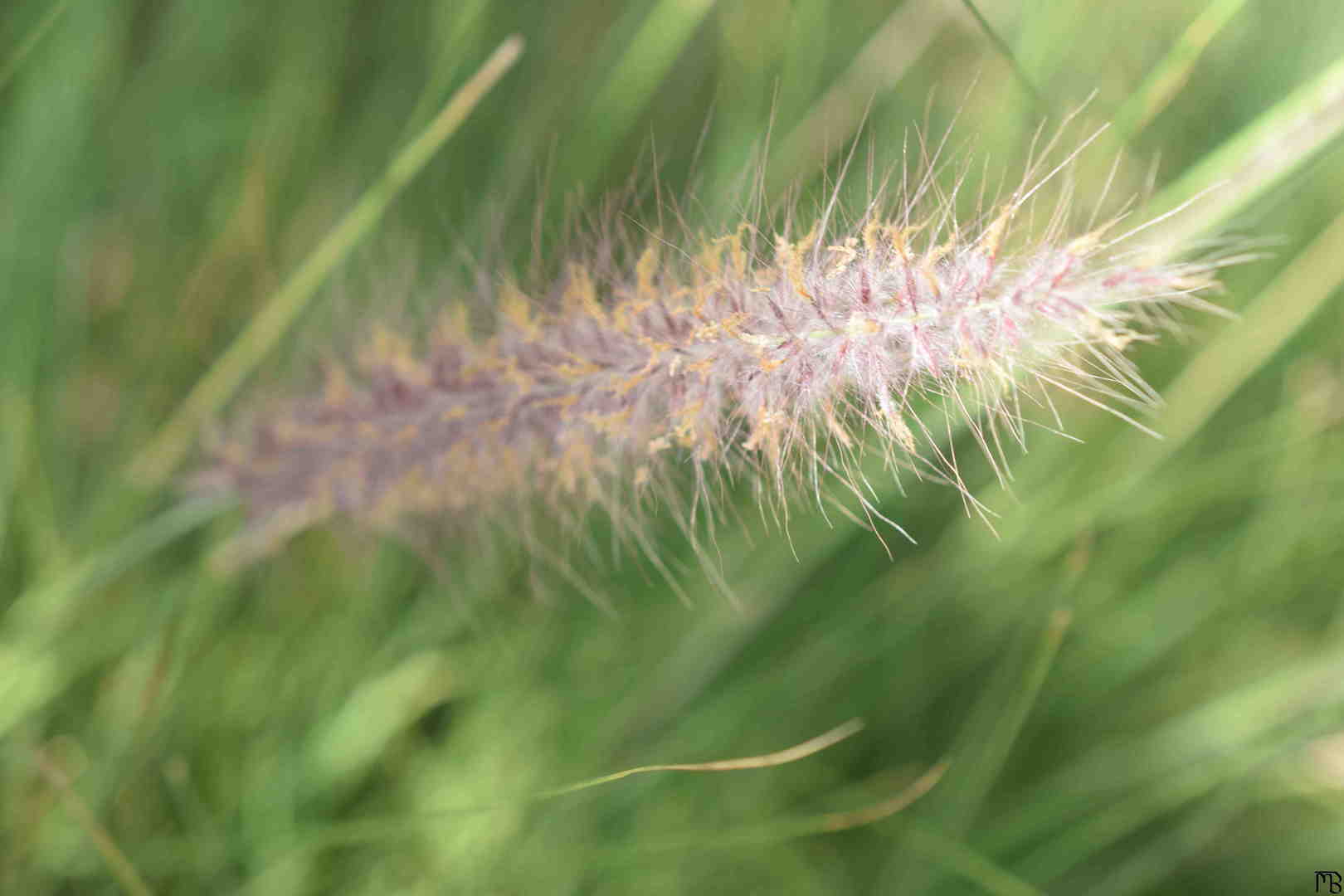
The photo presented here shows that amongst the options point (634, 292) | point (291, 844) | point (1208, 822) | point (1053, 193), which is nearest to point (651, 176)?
point (1053, 193)

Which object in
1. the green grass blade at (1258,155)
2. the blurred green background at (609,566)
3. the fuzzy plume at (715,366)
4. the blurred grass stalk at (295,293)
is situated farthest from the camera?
the blurred green background at (609,566)

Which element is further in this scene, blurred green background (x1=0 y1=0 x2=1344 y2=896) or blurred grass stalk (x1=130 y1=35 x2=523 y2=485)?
blurred green background (x1=0 y1=0 x2=1344 y2=896)

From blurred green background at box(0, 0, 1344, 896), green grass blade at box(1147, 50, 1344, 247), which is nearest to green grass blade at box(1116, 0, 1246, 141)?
green grass blade at box(1147, 50, 1344, 247)

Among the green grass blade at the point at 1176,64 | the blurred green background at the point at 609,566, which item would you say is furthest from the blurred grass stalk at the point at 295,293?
the green grass blade at the point at 1176,64

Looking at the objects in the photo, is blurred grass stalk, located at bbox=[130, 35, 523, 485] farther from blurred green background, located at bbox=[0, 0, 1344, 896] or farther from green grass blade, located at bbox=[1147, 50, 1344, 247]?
green grass blade, located at bbox=[1147, 50, 1344, 247]

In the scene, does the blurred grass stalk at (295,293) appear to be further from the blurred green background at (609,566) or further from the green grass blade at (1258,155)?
the green grass blade at (1258,155)

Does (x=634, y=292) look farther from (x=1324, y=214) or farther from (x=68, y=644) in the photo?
(x=1324, y=214)
